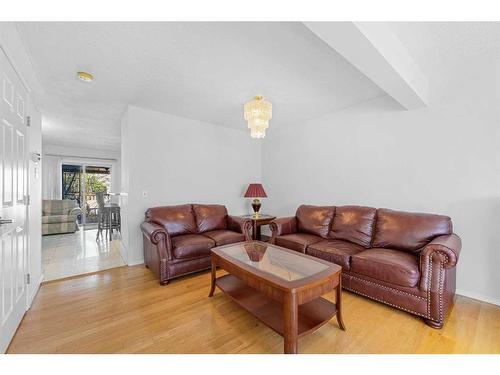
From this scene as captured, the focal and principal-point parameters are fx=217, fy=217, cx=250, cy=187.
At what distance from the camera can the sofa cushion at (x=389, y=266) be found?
185 cm

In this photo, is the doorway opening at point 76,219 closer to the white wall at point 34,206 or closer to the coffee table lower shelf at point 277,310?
the white wall at point 34,206

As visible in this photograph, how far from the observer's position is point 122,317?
1.87 meters

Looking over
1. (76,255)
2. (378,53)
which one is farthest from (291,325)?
(76,255)

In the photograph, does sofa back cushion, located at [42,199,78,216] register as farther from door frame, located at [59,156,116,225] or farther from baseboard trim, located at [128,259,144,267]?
baseboard trim, located at [128,259,144,267]

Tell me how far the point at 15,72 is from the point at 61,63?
51 centimetres

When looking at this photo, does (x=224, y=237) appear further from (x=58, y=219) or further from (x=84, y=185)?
(x=84, y=185)

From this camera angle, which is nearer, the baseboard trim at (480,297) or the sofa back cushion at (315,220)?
the baseboard trim at (480,297)

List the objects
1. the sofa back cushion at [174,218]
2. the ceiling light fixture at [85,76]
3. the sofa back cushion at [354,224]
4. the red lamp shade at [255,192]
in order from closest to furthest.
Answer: the ceiling light fixture at [85,76], the sofa back cushion at [354,224], the sofa back cushion at [174,218], the red lamp shade at [255,192]

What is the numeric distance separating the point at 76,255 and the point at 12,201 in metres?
2.51

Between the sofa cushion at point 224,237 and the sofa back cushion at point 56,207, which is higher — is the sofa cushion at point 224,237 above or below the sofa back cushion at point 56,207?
below

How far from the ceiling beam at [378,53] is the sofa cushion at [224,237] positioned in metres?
2.38

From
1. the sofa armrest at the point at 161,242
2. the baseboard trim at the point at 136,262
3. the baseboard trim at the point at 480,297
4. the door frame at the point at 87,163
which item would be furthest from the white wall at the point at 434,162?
the door frame at the point at 87,163
